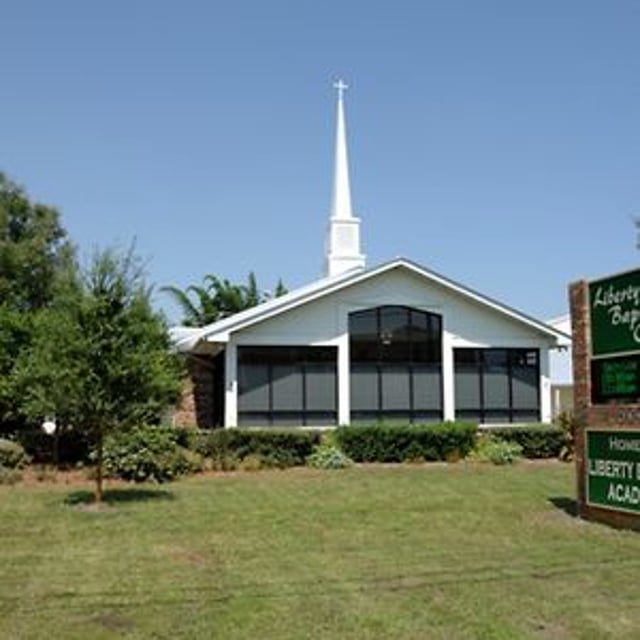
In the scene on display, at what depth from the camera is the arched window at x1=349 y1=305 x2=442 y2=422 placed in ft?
86.6

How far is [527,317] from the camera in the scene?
27250mm

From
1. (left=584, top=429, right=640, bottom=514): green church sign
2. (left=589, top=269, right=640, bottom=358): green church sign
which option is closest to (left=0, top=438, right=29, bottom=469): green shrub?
(left=584, top=429, right=640, bottom=514): green church sign

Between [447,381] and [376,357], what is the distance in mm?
2069

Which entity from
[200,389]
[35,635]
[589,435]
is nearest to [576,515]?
[589,435]

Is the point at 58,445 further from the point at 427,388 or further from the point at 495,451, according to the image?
the point at 495,451

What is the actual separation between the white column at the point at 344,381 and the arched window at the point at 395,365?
0.19 m

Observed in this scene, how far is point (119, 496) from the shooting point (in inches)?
655

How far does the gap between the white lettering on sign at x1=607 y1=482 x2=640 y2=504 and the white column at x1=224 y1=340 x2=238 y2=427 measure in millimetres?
13084

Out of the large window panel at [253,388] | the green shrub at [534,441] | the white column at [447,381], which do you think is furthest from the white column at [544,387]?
the large window panel at [253,388]

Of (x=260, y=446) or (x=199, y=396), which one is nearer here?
(x=260, y=446)

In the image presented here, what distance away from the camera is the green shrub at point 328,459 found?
22.3 meters

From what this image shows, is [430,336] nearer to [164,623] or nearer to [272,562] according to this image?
[272,562]

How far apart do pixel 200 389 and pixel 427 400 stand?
6.51 meters

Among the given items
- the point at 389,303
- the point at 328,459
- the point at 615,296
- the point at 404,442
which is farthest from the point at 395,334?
the point at 615,296
